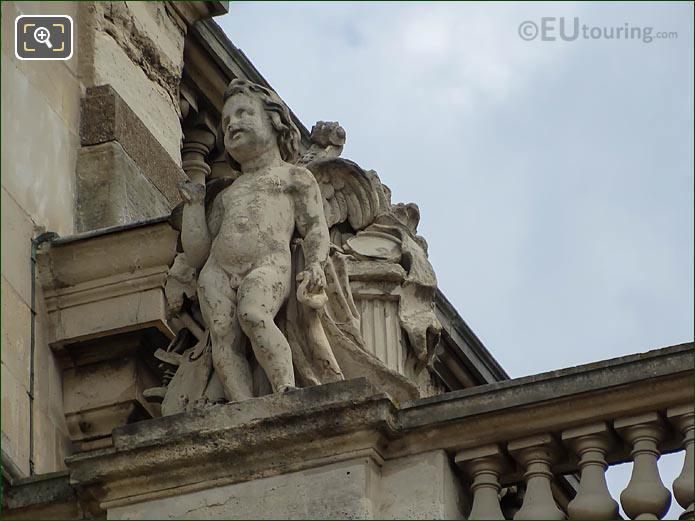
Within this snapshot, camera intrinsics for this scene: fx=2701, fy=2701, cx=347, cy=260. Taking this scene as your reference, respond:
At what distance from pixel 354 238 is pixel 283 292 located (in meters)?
1.59

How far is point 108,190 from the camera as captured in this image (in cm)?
1409

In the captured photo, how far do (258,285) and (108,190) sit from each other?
2651 mm

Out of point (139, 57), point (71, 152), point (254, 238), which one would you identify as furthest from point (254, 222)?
point (139, 57)

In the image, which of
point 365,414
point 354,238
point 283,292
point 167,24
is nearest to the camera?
point 365,414

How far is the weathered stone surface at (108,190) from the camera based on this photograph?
14.0 m

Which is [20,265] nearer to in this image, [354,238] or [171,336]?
[171,336]

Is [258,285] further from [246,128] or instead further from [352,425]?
[352,425]

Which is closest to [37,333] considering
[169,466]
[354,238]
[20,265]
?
[20,265]

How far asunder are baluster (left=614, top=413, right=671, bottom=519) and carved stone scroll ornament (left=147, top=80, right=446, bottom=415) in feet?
4.06

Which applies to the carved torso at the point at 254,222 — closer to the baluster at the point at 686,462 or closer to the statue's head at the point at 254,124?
the statue's head at the point at 254,124

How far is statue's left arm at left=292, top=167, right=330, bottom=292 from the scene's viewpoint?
38.4 feet

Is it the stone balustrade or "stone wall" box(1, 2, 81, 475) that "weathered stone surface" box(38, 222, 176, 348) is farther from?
the stone balustrade

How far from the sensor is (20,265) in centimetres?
1328

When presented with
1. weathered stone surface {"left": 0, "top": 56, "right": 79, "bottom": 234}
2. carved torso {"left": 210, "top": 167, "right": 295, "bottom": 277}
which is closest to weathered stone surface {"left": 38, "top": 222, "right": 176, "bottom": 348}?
weathered stone surface {"left": 0, "top": 56, "right": 79, "bottom": 234}
